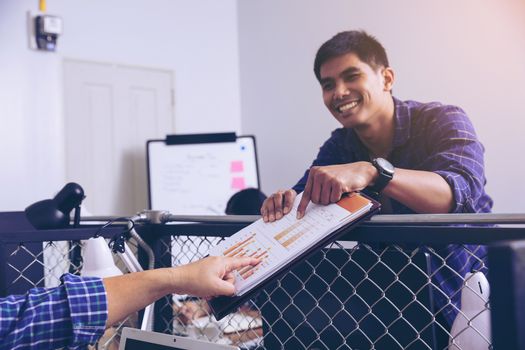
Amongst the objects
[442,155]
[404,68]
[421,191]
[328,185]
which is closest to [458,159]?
[442,155]

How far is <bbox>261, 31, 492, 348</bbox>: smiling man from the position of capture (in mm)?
734

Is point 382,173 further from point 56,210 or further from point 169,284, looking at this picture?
point 56,210

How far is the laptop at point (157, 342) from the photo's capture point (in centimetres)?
64

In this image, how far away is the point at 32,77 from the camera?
2.94m

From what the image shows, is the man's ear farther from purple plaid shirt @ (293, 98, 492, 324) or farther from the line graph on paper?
the line graph on paper

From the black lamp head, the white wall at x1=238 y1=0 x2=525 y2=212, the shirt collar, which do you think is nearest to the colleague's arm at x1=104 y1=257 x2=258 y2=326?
the black lamp head

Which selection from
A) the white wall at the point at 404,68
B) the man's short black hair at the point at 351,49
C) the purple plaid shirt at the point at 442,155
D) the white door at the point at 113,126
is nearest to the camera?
the purple plaid shirt at the point at 442,155

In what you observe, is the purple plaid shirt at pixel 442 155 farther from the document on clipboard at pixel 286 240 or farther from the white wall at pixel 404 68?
the white wall at pixel 404 68

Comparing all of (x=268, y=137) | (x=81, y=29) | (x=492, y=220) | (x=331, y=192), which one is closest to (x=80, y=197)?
(x=331, y=192)

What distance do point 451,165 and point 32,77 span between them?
8.39ft

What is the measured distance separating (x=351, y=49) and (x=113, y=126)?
2.10 meters

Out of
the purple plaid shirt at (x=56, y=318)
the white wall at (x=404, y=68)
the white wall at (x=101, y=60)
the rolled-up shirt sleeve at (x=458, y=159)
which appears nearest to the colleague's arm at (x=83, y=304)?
the purple plaid shirt at (x=56, y=318)

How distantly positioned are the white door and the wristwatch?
2555 millimetres

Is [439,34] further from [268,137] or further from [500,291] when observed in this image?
[500,291]
